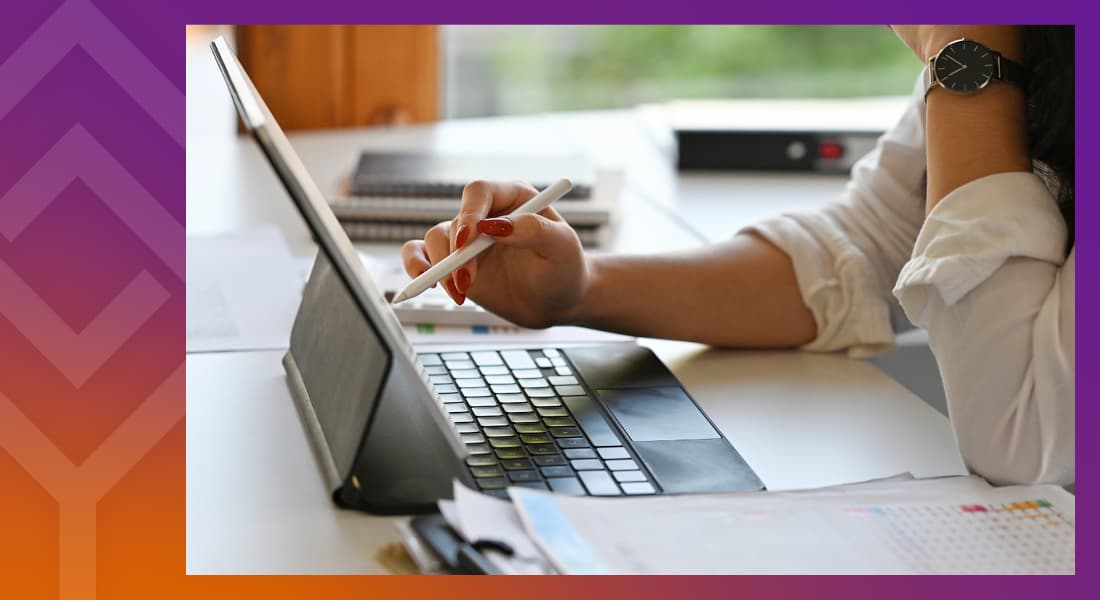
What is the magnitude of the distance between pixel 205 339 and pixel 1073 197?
0.66 m

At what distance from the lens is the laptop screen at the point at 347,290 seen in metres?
0.64

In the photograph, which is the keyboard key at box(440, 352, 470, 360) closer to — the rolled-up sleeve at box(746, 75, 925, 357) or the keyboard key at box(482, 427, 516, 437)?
the keyboard key at box(482, 427, 516, 437)

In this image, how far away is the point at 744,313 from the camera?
41.4 inches

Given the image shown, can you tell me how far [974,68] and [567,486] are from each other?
38 centimetres

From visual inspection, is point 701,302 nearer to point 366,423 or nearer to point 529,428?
point 529,428

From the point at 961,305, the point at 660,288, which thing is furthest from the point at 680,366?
the point at 961,305

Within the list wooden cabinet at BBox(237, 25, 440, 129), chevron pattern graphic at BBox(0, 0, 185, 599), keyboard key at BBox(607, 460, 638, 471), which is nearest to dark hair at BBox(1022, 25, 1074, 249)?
keyboard key at BBox(607, 460, 638, 471)

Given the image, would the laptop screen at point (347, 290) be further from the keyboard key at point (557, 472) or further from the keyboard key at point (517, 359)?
the keyboard key at point (517, 359)

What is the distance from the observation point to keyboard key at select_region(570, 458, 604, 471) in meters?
0.75

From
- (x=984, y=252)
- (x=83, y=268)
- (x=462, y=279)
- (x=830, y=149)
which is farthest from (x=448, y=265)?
(x=830, y=149)

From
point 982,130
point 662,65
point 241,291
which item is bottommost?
point 662,65

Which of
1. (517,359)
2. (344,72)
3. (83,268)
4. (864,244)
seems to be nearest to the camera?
(83,268)

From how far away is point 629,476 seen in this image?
75 centimetres
